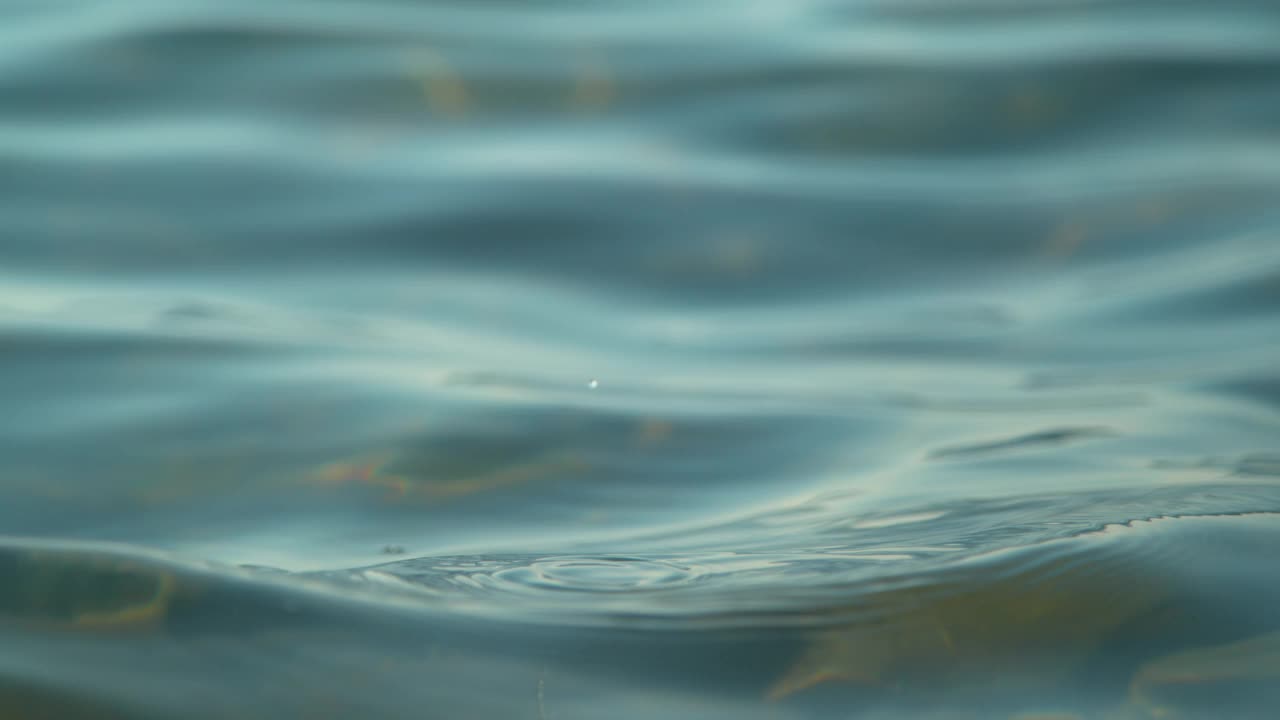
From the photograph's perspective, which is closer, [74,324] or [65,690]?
[65,690]

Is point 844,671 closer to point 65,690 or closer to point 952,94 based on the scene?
→ point 65,690

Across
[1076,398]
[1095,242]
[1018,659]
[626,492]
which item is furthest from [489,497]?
[1095,242]

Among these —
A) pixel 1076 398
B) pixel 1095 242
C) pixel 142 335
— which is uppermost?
pixel 1095 242

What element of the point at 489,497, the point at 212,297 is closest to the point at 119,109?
the point at 212,297

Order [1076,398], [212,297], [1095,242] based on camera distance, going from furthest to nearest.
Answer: [1095,242] < [212,297] < [1076,398]

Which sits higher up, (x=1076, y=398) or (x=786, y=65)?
(x=786, y=65)

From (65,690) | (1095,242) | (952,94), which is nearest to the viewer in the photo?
(65,690)
